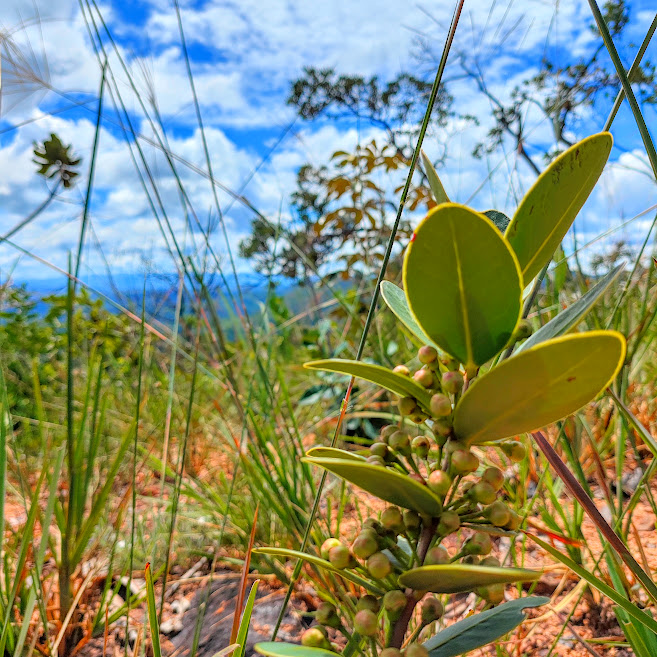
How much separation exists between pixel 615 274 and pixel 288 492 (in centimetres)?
69

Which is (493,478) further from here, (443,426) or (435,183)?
(435,183)

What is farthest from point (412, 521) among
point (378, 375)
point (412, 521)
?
point (378, 375)

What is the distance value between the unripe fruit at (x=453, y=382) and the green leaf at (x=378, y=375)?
0.02 meters

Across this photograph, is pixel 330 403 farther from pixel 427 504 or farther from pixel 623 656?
pixel 427 504

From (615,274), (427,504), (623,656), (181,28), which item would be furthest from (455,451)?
(181,28)

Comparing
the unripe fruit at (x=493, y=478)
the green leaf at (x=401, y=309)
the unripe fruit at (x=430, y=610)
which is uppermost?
the green leaf at (x=401, y=309)

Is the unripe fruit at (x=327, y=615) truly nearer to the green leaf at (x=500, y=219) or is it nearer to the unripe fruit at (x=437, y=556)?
the unripe fruit at (x=437, y=556)

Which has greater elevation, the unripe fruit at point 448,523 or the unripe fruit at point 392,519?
the unripe fruit at point 392,519

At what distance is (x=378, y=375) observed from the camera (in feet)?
1.02

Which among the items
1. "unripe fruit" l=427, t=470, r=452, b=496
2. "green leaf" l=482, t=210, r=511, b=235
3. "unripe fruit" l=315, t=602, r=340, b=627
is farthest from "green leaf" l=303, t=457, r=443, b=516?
"green leaf" l=482, t=210, r=511, b=235

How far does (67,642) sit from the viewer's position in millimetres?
812

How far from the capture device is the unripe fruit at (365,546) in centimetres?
32

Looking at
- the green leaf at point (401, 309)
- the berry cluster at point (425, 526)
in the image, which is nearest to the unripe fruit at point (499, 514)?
the berry cluster at point (425, 526)

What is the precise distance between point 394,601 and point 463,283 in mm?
197
